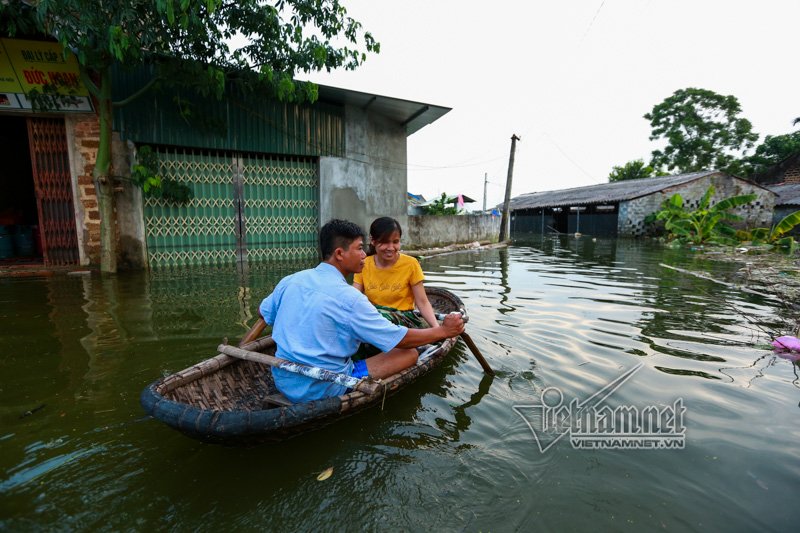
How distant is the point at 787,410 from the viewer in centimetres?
325

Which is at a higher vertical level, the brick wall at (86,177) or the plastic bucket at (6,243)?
the brick wall at (86,177)

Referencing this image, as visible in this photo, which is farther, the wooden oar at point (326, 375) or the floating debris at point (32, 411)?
the floating debris at point (32, 411)

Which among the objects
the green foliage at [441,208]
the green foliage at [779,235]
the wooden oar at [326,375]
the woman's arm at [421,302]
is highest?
the green foliage at [441,208]

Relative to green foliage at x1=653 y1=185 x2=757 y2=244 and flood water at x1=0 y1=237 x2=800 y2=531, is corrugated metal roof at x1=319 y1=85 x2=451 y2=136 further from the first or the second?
green foliage at x1=653 y1=185 x2=757 y2=244

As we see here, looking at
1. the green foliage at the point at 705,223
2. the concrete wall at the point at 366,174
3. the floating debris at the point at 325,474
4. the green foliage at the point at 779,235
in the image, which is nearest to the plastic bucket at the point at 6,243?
the concrete wall at the point at 366,174

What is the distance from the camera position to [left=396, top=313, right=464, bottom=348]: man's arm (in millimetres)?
2785

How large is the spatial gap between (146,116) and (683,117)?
1419 inches

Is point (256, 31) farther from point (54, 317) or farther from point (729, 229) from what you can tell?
point (729, 229)

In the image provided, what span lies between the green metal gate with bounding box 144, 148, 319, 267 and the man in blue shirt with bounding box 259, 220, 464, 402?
→ 8.07m

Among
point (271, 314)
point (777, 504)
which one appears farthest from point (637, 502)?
point (271, 314)

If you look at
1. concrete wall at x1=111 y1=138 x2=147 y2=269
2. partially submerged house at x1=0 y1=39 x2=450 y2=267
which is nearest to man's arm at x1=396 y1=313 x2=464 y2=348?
partially submerged house at x1=0 y1=39 x2=450 y2=267

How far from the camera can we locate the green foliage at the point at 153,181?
337 inches

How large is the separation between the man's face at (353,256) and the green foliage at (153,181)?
7.51 metres

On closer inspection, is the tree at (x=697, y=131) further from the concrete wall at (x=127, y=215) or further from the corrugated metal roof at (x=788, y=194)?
the concrete wall at (x=127, y=215)
